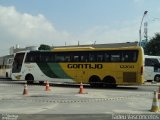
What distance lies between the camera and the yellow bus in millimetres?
31719

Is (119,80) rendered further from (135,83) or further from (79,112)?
(79,112)

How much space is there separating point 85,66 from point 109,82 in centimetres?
231

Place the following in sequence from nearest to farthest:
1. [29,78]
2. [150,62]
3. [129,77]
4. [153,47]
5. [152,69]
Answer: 1. [129,77]
2. [29,78]
3. [152,69]
4. [150,62]
5. [153,47]

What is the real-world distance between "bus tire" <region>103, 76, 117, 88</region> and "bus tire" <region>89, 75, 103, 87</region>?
17.2 inches

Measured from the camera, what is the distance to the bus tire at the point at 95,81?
3334cm

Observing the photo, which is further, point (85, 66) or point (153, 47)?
point (153, 47)

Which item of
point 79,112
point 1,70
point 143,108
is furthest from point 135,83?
point 1,70

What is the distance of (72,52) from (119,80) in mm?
4767

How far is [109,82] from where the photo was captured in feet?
108

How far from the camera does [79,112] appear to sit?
633 inches

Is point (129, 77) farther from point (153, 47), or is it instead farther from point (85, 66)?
point (153, 47)

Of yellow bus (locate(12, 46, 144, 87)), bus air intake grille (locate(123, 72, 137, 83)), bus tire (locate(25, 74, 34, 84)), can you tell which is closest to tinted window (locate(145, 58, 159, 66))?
yellow bus (locate(12, 46, 144, 87))

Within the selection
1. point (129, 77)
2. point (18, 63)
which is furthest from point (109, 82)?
point (18, 63)

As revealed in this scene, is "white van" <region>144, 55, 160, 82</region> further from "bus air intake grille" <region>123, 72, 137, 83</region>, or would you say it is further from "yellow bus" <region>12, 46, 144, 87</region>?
"bus air intake grille" <region>123, 72, 137, 83</region>
